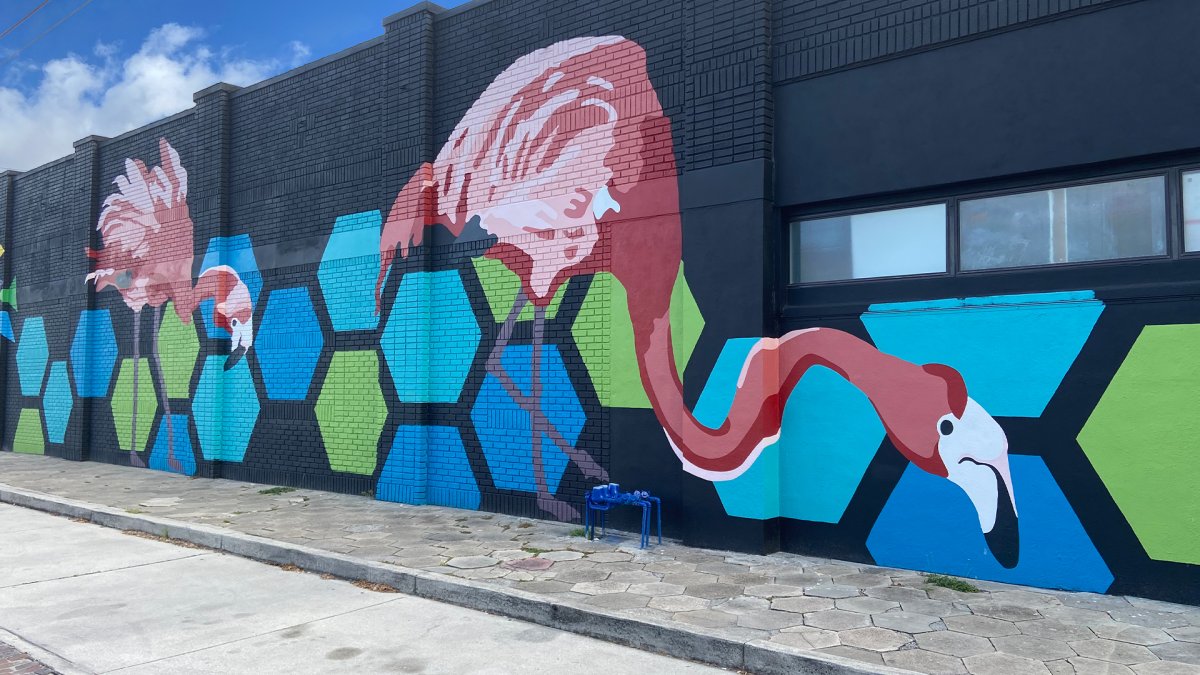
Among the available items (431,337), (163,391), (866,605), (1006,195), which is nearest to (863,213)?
(1006,195)

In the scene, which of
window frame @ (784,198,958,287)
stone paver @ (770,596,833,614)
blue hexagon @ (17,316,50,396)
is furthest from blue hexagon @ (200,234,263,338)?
stone paver @ (770,596,833,614)

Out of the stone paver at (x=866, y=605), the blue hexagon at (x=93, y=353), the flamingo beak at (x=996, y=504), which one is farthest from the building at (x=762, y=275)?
the blue hexagon at (x=93, y=353)

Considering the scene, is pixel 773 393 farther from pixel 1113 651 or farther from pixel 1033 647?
pixel 1113 651

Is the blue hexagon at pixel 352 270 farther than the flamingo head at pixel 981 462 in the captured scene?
Yes

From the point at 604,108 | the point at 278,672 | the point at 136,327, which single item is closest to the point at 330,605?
the point at 278,672

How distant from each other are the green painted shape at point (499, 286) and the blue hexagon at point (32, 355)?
13351mm

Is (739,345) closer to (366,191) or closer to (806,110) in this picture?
(806,110)

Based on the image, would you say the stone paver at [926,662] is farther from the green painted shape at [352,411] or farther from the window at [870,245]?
the green painted shape at [352,411]

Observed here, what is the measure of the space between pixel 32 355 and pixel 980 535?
2006cm

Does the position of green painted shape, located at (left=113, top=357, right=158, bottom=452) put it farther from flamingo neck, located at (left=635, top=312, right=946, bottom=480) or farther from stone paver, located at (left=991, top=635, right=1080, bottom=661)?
stone paver, located at (left=991, top=635, right=1080, bottom=661)

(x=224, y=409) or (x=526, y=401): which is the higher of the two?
(x=526, y=401)

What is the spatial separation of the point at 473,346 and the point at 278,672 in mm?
5570

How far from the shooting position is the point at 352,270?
1167 centimetres

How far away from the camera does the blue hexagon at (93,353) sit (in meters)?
16.5
